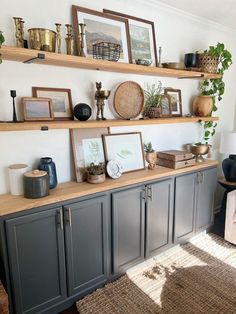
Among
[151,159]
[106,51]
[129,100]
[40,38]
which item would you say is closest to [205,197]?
[151,159]

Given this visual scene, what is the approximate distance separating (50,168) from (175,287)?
1457 mm

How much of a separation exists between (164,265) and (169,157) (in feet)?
3.46

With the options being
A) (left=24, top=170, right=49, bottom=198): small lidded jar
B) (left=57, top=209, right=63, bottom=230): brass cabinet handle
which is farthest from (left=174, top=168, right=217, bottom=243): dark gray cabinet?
(left=24, top=170, right=49, bottom=198): small lidded jar

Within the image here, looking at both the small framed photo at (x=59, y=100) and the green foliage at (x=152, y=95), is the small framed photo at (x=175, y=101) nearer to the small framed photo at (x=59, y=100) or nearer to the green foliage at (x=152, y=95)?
the green foliage at (x=152, y=95)

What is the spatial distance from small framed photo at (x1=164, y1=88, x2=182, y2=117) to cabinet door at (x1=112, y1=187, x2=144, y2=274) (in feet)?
3.53

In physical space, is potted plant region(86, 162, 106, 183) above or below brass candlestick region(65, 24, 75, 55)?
below

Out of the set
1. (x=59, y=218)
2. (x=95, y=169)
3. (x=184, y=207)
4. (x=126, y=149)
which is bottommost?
(x=184, y=207)

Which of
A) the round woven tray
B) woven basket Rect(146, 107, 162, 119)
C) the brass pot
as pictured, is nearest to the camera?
the brass pot

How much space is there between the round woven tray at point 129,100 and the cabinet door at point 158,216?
702mm

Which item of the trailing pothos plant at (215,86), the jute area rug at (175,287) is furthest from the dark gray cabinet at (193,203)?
the trailing pothos plant at (215,86)

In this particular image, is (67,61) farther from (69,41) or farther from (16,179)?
(16,179)

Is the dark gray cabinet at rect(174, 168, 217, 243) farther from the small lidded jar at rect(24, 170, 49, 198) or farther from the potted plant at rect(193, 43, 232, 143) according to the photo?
the small lidded jar at rect(24, 170, 49, 198)

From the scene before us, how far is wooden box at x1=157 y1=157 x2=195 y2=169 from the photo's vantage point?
2.45m

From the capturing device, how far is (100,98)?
6.83 ft
